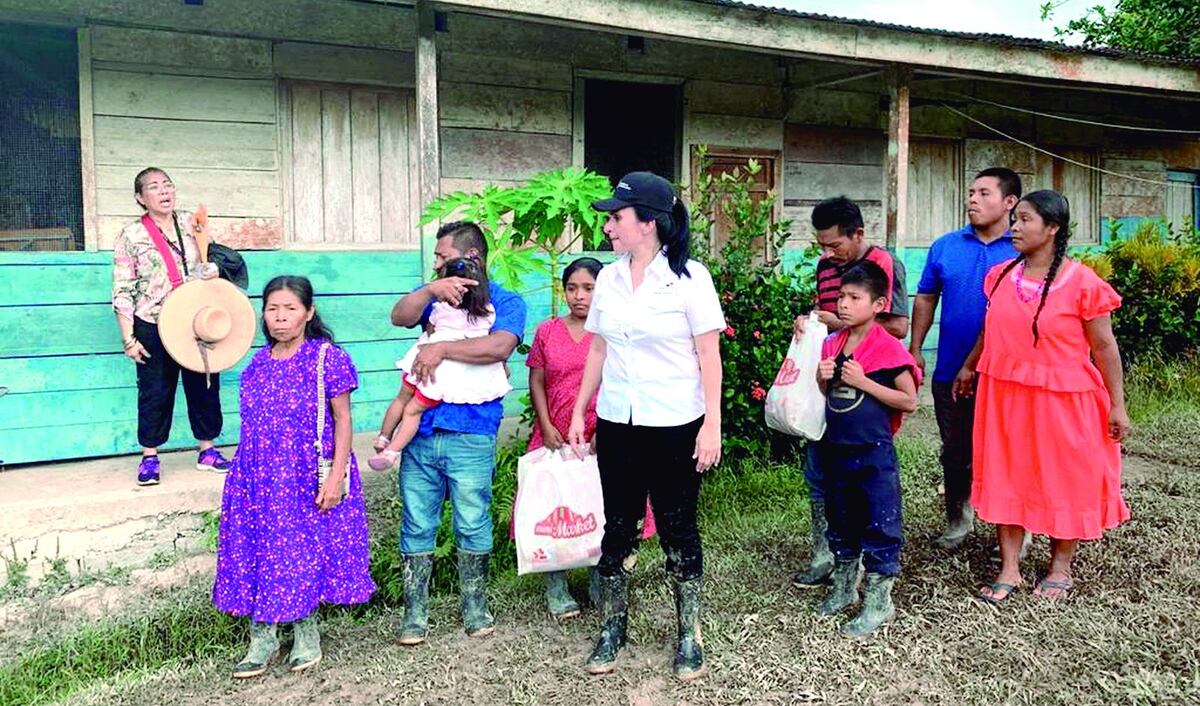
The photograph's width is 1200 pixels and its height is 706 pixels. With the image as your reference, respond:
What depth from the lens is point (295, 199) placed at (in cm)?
623

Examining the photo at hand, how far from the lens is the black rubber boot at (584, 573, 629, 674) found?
3.38 metres

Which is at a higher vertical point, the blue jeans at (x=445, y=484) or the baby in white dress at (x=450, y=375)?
Result: the baby in white dress at (x=450, y=375)

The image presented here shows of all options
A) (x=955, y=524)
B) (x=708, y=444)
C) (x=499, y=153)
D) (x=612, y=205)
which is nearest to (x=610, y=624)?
(x=708, y=444)

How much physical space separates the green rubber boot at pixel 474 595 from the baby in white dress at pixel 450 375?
54 cm

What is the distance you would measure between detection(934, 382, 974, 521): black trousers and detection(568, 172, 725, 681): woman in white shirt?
155cm

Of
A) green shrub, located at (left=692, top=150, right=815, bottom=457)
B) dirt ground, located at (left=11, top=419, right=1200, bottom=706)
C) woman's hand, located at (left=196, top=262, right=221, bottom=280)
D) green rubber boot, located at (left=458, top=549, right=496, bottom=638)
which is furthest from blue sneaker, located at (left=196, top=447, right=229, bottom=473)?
green shrub, located at (left=692, top=150, right=815, bottom=457)

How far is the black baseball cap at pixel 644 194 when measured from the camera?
309 centimetres

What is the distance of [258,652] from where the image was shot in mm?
3586

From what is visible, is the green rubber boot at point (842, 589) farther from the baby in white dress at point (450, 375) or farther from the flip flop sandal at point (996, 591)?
the baby in white dress at point (450, 375)

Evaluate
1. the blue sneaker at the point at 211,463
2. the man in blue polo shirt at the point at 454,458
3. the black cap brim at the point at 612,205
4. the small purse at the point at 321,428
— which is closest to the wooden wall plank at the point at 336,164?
the blue sneaker at the point at 211,463

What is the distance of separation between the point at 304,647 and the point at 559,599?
1.04 m

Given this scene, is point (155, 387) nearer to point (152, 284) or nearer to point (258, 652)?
point (152, 284)

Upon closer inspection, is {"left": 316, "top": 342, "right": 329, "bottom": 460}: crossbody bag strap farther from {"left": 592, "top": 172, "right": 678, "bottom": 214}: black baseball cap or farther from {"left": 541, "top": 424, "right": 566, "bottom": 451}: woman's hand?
{"left": 592, "top": 172, "right": 678, "bottom": 214}: black baseball cap

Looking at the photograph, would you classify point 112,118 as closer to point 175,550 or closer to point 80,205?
point 80,205
